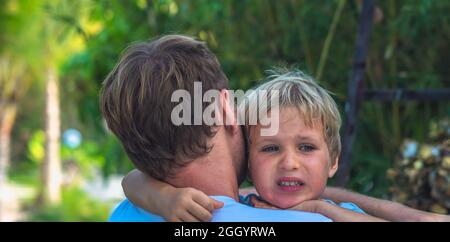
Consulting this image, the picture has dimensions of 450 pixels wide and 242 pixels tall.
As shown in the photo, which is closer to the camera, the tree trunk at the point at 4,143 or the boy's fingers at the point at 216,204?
the boy's fingers at the point at 216,204

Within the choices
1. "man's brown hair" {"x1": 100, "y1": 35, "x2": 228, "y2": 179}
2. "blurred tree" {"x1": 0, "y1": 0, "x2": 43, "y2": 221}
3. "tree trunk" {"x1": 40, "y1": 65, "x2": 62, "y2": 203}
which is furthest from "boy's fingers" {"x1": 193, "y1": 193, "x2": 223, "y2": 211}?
"tree trunk" {"x1": 40, "y1": 65, "x2": 62, "y2": 203}

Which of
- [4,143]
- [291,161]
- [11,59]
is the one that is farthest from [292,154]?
[11,59]

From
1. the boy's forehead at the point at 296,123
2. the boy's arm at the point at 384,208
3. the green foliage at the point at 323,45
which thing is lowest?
the boy's arm at the point at 384,208

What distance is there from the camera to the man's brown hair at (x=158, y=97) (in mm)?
1515

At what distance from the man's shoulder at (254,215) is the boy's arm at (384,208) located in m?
0.29

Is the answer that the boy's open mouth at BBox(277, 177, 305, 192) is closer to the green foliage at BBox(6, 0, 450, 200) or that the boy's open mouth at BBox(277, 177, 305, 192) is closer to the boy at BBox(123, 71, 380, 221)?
the boy at BBox(123, 71, 380, 221)

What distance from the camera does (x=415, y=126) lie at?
312 centimetres

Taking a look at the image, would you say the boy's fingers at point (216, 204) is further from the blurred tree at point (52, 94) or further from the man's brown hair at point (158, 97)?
the blurred tree at point (52, 94)

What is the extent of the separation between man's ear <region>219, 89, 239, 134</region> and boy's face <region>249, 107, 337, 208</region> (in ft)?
0.19

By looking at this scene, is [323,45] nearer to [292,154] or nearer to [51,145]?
[292,154]

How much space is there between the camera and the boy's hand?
147 centimetres

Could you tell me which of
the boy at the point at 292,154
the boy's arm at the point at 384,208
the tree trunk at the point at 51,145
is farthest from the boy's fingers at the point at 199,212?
the tree trunk at the point at 51,145
